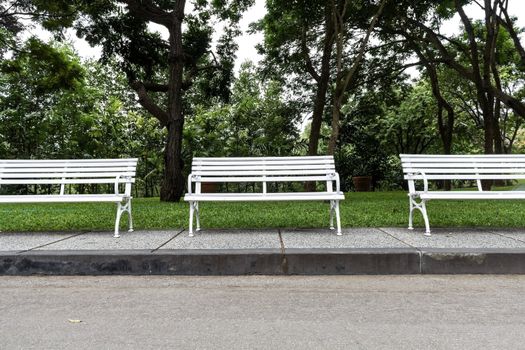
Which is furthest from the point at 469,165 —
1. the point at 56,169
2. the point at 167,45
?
the point at 167,45

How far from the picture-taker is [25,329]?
3.01 m

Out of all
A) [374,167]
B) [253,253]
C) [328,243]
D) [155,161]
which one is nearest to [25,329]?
[253,253]

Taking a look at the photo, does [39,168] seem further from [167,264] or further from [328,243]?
[328,243]

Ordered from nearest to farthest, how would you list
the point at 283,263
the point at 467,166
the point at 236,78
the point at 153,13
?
the point at 283,263
the point at 467,166
the point at 153,13
the point at 236,78

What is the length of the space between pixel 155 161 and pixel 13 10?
7475 mm

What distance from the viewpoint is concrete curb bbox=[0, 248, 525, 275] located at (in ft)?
14.6

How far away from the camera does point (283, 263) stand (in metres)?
4.45

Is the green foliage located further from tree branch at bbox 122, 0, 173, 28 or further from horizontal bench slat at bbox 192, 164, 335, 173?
horizontal bench slat at bbox 192, 164, 335, 173

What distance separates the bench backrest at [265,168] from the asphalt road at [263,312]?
2.42 m

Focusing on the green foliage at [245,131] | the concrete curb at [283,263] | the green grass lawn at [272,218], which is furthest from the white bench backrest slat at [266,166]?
the green foliage at [245,131]

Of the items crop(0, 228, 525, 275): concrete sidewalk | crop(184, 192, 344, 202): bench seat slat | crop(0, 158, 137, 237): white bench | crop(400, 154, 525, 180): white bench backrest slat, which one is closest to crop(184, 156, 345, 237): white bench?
crop(184, 192, 344, 202): bench seat slat

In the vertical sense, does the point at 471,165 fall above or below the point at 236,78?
below

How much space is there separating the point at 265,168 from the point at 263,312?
3.54 meters

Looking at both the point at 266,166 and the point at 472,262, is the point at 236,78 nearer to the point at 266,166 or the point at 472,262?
the point at 266,166
